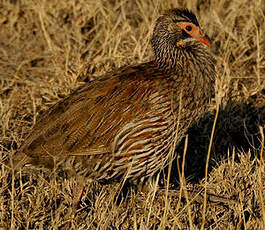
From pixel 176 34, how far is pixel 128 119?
2.87 feet

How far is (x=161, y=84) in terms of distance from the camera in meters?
4.51

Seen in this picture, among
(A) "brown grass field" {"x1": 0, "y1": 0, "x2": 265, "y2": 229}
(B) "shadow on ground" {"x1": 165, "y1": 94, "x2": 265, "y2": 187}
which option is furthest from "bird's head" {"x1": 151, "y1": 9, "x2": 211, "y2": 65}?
(B) "shadow on ground" {"x1": 165, "y1": 94, "x2": 265, "y2": 187}

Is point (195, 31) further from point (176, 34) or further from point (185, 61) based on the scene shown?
point (185, 61)

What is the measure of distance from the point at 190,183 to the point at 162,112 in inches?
42.0

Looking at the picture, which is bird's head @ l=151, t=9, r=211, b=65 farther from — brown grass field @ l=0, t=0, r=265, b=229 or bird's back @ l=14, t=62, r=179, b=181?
brown grass field @ l=0, t=0, r=265, b=229

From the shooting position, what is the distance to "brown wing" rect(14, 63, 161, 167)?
4.45m

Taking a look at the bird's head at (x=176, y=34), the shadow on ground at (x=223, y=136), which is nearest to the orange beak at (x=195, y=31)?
the bird's head at (x=176, y=34)

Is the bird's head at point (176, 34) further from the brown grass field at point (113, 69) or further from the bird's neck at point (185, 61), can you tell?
the brown grass field at point (113, 69)

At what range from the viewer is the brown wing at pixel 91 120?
4449 mm

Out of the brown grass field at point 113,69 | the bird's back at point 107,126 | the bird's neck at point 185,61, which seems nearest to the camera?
the brown grass field at point 113,69

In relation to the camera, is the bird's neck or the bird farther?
the bird's neck

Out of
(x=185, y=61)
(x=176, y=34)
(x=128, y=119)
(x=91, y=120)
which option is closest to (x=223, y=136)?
(x=185, y=61)

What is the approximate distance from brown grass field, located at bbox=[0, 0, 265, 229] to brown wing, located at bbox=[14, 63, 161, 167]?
237 mm

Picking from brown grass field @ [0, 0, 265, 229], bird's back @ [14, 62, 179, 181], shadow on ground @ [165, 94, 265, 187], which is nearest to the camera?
brown grass field @ [0, 0, 265, 229]
